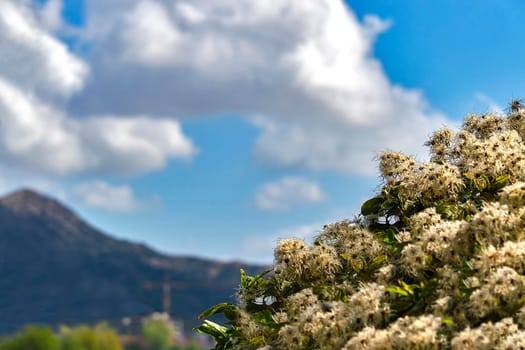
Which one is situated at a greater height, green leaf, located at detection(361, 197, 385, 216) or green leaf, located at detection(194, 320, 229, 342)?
green leaf, located at detection(361, 197, 385, 216)

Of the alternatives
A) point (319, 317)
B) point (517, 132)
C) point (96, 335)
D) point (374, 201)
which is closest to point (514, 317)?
point (319, 317)

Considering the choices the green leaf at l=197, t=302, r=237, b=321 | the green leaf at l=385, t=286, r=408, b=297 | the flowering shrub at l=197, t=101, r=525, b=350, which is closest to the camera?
the flowering shrub at l=197, t=101, r=525, b=350

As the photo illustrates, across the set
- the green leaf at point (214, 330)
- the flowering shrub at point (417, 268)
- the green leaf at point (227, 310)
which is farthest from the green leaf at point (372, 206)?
the green leaf at point (214, 330)

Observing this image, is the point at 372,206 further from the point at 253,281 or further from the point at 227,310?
the point at 227,310

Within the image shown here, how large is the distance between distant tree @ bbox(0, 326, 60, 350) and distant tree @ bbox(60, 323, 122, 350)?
1214 centimetres

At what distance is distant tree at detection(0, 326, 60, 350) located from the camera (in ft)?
462

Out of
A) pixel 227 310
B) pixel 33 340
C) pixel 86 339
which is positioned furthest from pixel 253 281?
pixel 86 339

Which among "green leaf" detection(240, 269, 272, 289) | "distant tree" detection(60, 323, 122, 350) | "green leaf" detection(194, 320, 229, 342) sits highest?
"distant tree" detection(60, 323, 122, 350)

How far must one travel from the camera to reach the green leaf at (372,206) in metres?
7.36

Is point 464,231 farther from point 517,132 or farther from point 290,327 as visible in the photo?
point 517,132

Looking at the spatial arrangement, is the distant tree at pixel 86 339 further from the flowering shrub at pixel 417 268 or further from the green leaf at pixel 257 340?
the green leaf at pixel 257 340

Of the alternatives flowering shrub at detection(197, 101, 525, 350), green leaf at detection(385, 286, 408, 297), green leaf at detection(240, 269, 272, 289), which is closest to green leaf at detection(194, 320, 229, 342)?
flowering shrub at detection(197, 101, 525, 350)

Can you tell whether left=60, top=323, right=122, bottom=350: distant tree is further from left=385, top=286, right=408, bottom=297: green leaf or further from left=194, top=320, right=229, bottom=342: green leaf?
left=385, top=286, right=408, bottom=297: green leaf

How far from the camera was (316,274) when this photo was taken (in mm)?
6527
